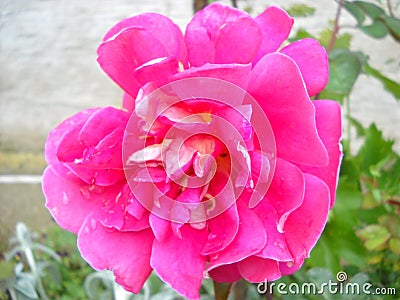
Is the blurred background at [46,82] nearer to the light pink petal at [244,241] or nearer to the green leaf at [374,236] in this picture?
the green leaf at [374,236]

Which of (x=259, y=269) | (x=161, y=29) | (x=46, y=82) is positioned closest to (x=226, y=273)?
(x=259, y=269)

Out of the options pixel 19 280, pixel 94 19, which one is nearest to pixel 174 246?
pixel 19 280

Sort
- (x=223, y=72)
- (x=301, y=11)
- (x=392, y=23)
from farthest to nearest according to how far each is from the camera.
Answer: (x=301, y=11) → (x=392, y=23) → (x=223, y=72)

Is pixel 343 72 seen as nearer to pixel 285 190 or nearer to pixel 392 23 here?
pixel 392 23

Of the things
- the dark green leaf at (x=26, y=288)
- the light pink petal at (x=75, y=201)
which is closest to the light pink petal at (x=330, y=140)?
the light pink petal at (x=75, y=201)

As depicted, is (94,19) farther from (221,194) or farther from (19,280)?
(221,194)
